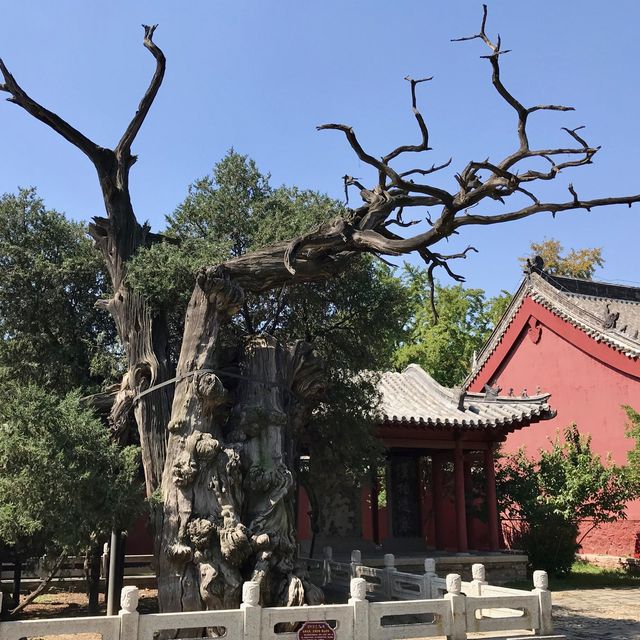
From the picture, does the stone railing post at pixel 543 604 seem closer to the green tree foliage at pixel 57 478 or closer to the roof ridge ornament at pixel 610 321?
the green tree foliage at pixel 57 478

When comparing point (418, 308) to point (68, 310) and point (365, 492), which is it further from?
point (68, 310)

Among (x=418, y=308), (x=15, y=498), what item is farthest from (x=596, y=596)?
(x=418, y=308)

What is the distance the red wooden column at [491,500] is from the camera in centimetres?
1437

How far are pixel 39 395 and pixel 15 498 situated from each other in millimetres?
1089

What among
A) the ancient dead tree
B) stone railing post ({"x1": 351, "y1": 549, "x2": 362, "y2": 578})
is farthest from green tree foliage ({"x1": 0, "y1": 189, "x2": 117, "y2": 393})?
stone railing post ({"x1": 351, "y1": 549, "x2": 362, "y2": 578})

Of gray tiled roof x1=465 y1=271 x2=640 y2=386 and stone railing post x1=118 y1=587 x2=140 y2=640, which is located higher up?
gray tiled roof x1=465 y1=271 x2=640 y2=386

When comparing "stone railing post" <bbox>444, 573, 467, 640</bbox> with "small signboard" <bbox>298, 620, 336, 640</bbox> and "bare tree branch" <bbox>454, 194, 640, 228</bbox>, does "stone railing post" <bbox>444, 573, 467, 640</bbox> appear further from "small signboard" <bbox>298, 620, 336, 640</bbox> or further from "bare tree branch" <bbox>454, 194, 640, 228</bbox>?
"bare tree branch" <bbox>454, 194, 640, 228</bbox>

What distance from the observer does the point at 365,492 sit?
15359mm

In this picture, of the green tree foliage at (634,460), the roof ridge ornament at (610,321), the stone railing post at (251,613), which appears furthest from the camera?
the roof ridge ornament at (610,321)

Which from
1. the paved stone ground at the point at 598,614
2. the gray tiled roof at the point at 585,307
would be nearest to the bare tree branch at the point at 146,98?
the paved stone ground at the point at 598,614

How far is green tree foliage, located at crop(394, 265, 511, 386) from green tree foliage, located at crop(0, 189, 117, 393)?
17.6 m

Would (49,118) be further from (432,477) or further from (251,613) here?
(432,477)

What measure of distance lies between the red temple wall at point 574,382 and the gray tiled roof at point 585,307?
25 centimetres

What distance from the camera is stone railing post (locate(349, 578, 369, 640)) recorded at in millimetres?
6473
